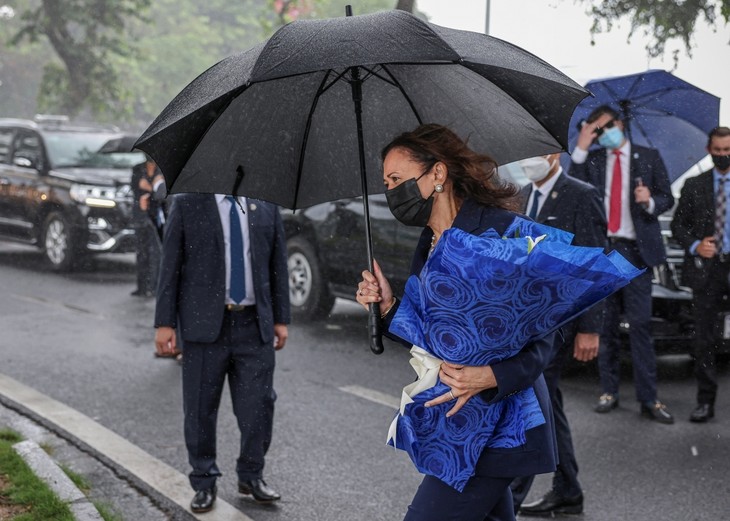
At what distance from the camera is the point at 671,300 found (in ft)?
24.7

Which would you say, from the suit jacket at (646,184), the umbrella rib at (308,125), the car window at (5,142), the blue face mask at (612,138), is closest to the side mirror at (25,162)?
the car window at (5,142)

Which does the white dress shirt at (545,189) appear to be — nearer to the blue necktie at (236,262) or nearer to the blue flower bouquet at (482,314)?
the blue necktie at (236,262)

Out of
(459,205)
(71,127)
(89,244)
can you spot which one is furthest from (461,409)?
(71,127)

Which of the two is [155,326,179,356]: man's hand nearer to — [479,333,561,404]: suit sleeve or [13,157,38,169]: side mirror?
[479,333,561,404]: suit sleeve

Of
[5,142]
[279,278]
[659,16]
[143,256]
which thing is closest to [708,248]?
[659,16]

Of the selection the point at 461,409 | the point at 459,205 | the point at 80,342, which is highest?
the point at 459,205

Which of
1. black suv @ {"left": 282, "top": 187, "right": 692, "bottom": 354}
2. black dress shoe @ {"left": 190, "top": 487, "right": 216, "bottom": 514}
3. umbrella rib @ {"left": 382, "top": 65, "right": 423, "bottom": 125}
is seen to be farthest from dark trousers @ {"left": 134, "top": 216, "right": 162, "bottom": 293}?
umbrella rib @ {"left": 382, "top": 65, "right": 423, "bottom": 125}

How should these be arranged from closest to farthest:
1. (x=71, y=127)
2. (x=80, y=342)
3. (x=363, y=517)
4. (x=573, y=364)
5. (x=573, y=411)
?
(x=363, y=517) < (x=573, y=411) < (x=573, y=364) < (x=80, y=342) < (x=71, y=127)

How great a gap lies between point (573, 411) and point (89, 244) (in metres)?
8.71

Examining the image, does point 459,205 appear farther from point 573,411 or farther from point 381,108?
point 573,411

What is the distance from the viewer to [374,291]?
3.06 m

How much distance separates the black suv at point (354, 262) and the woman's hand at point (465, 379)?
5.16 meters

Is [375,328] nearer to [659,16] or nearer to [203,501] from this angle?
[203,501]

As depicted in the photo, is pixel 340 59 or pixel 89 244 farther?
pixel 89 244
